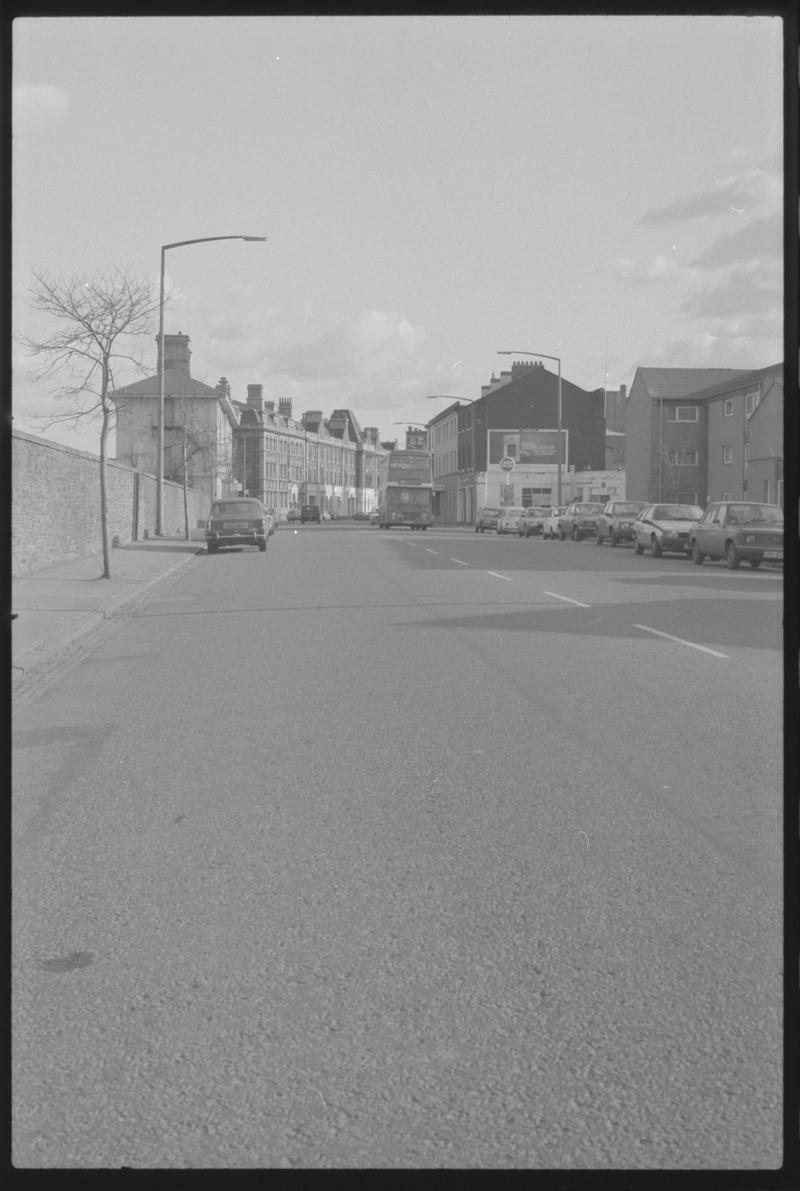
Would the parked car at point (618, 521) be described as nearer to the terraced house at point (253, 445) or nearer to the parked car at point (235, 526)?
the parked car at point (235, 526)

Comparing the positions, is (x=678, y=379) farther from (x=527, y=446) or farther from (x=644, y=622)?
(x=644, y=622)

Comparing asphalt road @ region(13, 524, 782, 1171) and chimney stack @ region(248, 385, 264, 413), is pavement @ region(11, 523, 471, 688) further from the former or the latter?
chimney stack @ region(248, 385, 264, 413)

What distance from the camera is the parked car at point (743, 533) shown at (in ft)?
Result: 97.5

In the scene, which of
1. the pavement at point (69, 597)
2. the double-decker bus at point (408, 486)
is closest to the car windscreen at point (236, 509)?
the pavement at point (69, 597)

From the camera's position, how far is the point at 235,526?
39531mm

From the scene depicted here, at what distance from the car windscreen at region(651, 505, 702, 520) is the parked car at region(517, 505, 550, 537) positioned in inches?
880

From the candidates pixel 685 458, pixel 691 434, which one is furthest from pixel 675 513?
pixel 691 434

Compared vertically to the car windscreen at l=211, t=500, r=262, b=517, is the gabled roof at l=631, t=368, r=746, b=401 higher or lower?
higher

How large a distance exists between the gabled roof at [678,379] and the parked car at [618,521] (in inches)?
978

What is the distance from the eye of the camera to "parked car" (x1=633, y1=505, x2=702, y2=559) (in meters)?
35.4

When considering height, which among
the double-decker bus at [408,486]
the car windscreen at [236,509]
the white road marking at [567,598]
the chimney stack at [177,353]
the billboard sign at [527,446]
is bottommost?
the white road marking at [567,598]

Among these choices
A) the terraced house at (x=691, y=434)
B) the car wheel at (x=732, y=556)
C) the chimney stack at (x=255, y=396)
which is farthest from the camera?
the chimney stack at (x=255, y=396)

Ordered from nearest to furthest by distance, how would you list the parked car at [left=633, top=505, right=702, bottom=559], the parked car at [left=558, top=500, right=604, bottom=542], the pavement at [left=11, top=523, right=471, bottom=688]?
the pavement at [left=11, top=523, right=471, bottom=688] < the parked car at [left=633, top=505, right=702, bottom=559] < the parked car at [left=558, top=500, right=604, bottom=542]

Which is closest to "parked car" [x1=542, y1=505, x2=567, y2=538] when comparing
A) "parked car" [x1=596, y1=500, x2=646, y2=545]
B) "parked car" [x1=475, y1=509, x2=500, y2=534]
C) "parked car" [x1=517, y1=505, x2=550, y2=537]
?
"parked car" [x1=517, y1=505, x2=550, y2=537]
